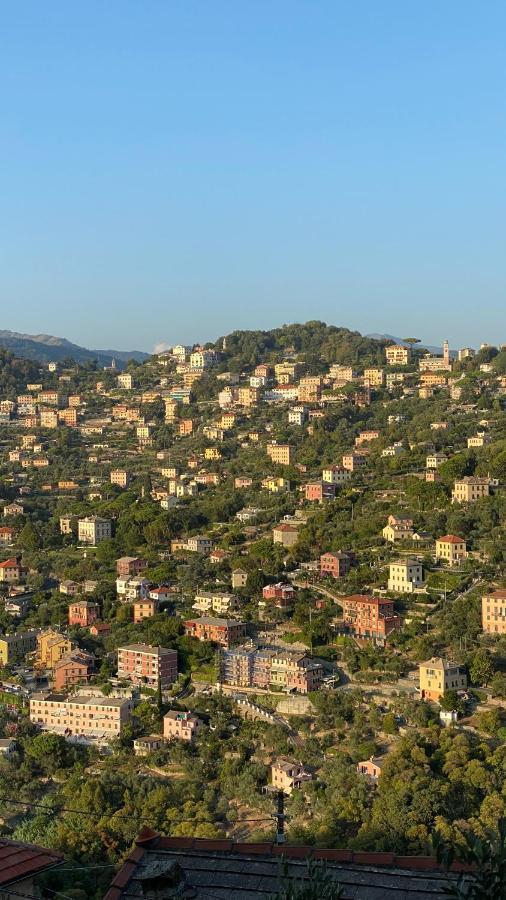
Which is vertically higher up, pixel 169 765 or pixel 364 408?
pixel 364 408

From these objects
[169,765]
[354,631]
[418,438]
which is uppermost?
[418,438]

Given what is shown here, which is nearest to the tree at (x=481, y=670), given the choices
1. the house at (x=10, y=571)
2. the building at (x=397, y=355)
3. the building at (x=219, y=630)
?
the building at (x=219, y=630)

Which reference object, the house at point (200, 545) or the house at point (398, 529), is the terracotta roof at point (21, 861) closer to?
the house at point (398, 529)

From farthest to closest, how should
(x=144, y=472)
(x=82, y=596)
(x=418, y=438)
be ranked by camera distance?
(x=144, y=472), (x=418, y=438), (x=82, y=596)

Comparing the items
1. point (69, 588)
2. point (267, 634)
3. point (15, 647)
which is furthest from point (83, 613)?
point (267, 634)

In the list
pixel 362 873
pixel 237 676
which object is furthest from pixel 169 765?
pixel 362 873

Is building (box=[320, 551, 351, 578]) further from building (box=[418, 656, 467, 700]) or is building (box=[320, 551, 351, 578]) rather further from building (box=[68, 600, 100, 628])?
building (box=[418, 656, 467, 700])

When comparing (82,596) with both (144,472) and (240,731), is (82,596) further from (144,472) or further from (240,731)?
(144,472)

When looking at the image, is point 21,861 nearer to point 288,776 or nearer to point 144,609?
point 288,776
